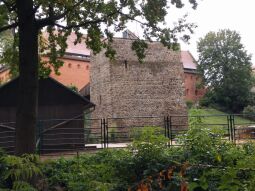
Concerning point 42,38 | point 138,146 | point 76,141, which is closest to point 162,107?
point 76,141

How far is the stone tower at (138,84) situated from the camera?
99.5 feet

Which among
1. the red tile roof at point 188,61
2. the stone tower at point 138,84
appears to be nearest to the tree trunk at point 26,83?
the stone tower at point 138,84

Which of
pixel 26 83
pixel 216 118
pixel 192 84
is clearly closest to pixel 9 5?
pixel 26 83

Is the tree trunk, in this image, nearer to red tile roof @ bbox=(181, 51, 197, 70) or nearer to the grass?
the grass

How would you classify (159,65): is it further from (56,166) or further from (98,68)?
(56,166)

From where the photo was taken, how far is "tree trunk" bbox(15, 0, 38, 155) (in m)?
9.60

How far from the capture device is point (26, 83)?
9703 mm

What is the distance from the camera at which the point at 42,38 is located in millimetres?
14250

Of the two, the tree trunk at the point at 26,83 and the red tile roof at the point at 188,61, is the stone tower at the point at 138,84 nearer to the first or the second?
the tree trunk at the point at 26,83

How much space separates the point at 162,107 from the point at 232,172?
28.9m

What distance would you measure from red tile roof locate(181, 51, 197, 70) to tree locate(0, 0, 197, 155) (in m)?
49.7

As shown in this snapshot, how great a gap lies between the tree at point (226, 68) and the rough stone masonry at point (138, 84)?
23823 mm

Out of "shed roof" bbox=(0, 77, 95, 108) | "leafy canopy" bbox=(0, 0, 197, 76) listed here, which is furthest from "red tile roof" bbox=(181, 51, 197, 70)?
"leafy canopy" bbox=(0, 0, 197, 76)

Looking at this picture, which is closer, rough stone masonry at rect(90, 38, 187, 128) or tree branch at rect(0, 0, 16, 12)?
tree branch at rect(0, 0, 16, 12)
